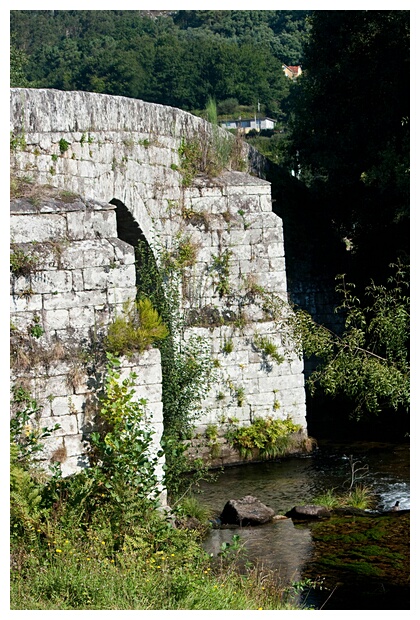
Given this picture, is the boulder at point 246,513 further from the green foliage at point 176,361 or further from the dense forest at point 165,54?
the dense forest at point 165,54

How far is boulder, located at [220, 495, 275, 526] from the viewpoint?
10492 millimetres

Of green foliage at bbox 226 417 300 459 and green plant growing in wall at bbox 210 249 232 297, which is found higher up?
green plant growing in wall at bbox 210 249 232 297

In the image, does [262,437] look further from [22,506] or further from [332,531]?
[22,506]

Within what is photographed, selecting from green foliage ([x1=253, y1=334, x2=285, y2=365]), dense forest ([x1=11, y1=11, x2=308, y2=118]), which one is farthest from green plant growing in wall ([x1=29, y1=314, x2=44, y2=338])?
dense forest ([x1=11, y1=11, x2=308, y2=118])

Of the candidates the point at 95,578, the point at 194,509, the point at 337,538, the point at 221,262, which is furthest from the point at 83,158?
the point at 95,578

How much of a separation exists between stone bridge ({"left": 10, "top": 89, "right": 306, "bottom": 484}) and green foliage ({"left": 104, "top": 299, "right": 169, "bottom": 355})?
2.21 metres

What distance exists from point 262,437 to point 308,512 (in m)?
2.69

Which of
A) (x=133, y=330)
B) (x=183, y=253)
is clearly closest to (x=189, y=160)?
(x=183, y=253)

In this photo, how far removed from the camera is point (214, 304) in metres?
13.3

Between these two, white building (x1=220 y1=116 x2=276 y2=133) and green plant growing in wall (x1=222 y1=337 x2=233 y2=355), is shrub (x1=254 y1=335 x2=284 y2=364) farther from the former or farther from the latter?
white building (x1=220 y1=116 x2=276 y2=133)

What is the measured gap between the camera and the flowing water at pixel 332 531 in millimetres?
8578

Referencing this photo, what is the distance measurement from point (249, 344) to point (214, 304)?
27.7 inches

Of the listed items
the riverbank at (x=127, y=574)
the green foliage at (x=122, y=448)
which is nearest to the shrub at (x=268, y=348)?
the green foliage at (x=122, y=448)

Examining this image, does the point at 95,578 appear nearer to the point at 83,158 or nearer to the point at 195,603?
the point at 195,603
